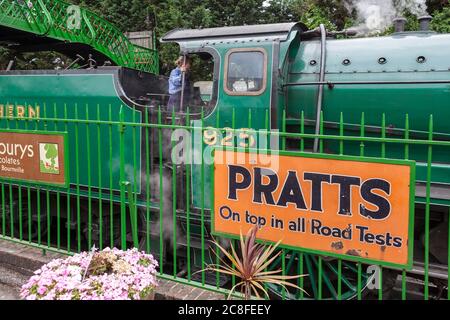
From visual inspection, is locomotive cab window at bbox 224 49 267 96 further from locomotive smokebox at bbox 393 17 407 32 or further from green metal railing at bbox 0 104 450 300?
locomotive smokebox at bbox 393 17 407 32

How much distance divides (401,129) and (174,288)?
236 cm

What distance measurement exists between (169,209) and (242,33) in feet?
6.60

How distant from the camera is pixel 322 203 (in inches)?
110

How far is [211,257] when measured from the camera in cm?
430

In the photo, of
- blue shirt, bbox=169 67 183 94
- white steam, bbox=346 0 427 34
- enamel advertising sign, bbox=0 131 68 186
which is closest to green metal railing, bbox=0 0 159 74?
enamel advertising sign, bbox=0 131 68 186

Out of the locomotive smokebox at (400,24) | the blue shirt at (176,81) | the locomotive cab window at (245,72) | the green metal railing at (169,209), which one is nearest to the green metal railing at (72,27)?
the green metal railing at (169,209)

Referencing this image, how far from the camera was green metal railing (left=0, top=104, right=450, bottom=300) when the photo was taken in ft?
11.3

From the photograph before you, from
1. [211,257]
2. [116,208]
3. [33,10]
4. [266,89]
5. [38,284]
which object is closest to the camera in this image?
[38,284]

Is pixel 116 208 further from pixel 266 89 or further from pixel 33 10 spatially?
pixel 33 10

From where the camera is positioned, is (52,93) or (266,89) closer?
(266,89)

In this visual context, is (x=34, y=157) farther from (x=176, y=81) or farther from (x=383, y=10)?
(x=383, y=10)

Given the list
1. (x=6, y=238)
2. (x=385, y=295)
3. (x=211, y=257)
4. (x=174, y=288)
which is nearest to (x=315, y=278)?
(x=385, y=295)

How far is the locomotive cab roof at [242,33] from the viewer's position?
396 centimetres

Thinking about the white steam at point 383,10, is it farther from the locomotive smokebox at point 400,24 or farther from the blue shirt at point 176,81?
the blue shirt at point 176,81
